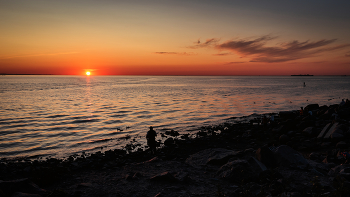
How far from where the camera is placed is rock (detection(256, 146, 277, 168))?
10656 millimetres

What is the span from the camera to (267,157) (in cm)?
1082

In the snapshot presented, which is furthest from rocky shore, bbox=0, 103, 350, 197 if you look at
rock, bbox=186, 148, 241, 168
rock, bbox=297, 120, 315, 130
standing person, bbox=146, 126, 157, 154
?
rock, bbox=297, 120, 315, 130

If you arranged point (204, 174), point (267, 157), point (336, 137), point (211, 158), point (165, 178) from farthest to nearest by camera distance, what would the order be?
1. point (336, 137)
2. point (211, 158)
3. point (267, 157)
4. point (204, 174)
5. point (165, 178)

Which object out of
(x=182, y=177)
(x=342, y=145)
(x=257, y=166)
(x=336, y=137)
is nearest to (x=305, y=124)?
(x=336, y=137)

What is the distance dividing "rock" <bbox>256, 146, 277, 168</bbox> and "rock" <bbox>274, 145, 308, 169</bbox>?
0.20 metres

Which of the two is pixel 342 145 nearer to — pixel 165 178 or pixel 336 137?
pixel 336 137

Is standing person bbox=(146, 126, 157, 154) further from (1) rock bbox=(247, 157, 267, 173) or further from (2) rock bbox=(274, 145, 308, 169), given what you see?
(2) rock bbox=(274, 145, 308, 169)

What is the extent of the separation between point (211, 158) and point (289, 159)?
13.4 ft

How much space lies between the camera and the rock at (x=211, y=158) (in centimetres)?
1184

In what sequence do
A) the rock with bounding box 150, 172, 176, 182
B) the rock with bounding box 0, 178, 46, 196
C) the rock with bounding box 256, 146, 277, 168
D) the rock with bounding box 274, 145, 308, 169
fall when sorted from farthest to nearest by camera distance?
the rock with bounding box 256, 146, 277, 168 < the rock with bounding box 274, 145, 308, 169 < the rock with bounding box 150, 172, 176, 182 < the rock with bounding box 0, 178, 46, 196

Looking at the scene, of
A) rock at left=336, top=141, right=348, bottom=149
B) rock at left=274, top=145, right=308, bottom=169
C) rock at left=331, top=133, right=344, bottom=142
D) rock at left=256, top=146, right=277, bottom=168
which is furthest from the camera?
rock at left=331, top=133, right=344, bottom=142

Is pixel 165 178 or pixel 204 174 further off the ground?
pixel 165 178

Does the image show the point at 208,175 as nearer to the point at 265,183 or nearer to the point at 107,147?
the point at 265,183

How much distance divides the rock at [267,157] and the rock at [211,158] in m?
1.51
